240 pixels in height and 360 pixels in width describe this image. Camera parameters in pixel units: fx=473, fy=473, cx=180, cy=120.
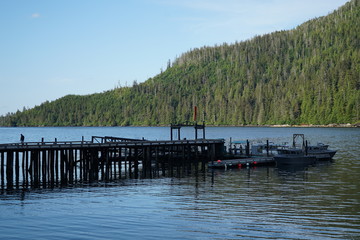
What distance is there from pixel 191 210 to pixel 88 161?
27.9 m

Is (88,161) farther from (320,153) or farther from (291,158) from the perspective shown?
(320,153)

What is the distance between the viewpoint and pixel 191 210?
37.0 m

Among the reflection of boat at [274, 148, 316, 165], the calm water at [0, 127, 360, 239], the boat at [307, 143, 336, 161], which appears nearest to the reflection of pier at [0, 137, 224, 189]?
the calm water at [0, 127, 360, 239]

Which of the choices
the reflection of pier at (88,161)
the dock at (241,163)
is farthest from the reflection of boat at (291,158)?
the reflection of pier at (88,161)

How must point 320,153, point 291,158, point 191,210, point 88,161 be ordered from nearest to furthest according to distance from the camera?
point 191,210, point 88,161, point 291,158, point 320,153

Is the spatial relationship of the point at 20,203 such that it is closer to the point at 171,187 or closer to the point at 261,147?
the point at 171,187

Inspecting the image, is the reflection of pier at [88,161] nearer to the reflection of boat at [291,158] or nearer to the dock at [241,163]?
the dock at [241,163]

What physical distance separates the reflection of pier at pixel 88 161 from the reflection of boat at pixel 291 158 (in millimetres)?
10340

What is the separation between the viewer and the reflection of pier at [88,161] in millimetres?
55594

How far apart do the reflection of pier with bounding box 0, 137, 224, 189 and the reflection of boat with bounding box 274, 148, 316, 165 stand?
10.3 meters

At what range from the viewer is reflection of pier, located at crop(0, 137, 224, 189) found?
5559 cm

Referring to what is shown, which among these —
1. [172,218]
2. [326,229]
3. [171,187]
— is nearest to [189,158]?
[171,187]

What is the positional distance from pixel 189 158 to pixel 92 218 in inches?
1564

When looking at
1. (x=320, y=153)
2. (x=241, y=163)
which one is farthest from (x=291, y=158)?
(x=320, y=153)
